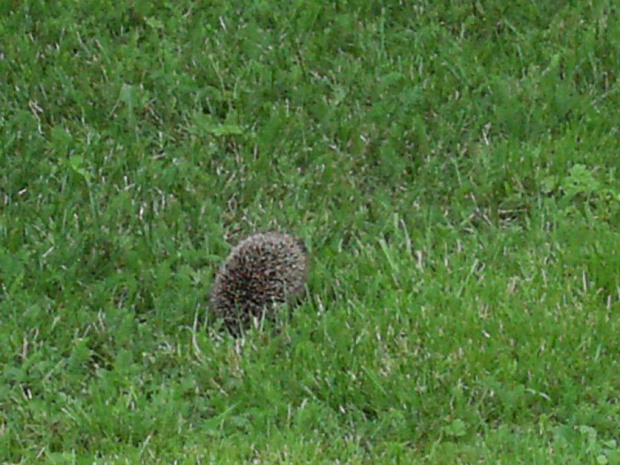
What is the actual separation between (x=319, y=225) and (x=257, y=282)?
81 cm

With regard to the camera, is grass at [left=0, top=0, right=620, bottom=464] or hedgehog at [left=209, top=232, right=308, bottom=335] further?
hedgehog at [left=209, top=232, right=308, bottom=335]

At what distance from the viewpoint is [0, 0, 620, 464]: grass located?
5.50m

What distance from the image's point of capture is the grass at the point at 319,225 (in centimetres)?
550

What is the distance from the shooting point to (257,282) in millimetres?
6426

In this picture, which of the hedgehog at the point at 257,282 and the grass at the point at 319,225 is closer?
the grass at the point at 319,225

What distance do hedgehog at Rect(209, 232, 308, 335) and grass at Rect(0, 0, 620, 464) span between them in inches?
5.2

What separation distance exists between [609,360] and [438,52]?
3325 millimetres

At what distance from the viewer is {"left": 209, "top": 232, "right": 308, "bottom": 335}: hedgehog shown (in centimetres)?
636

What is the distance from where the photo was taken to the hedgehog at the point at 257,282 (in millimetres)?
6363

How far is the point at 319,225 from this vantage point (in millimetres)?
7070

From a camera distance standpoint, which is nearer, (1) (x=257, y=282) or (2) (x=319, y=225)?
(1) (x=257, y=282)

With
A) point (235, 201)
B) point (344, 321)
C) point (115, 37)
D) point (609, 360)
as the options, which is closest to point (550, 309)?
point (609, 360)

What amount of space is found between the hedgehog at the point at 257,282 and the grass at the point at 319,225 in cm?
13

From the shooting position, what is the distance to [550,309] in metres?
6.00
